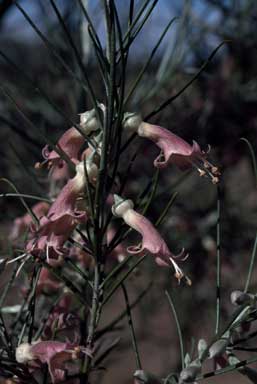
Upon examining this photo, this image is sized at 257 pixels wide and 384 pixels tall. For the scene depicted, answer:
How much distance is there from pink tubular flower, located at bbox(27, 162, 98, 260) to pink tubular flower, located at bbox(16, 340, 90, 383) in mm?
120

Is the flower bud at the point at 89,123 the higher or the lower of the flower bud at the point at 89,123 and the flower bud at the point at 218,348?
the higher

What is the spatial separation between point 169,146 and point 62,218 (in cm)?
19

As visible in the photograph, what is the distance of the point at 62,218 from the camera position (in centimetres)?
88

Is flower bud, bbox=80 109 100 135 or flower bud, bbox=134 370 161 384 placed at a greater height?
flower bud, bbox=80 109 100 135

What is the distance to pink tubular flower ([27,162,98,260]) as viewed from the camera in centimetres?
88

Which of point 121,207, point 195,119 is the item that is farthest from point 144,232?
point 195,119

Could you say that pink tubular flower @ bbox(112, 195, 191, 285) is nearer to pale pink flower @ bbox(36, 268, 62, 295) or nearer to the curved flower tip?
the curved flower tip

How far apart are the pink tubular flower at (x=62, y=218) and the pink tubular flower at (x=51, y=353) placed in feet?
0.39

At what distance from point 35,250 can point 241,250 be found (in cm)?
189

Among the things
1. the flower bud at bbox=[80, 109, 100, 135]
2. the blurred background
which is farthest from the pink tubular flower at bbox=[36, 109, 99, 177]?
the blurred background

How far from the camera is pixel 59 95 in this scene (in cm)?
303

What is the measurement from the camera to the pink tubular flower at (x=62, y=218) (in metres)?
0.88

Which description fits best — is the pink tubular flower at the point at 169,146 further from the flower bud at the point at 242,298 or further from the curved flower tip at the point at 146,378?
the curved flower tip at the point at 146,378

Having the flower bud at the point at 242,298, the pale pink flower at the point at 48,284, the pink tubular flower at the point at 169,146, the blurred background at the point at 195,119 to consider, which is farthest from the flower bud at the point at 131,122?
the blurred background at the point at 195,119
